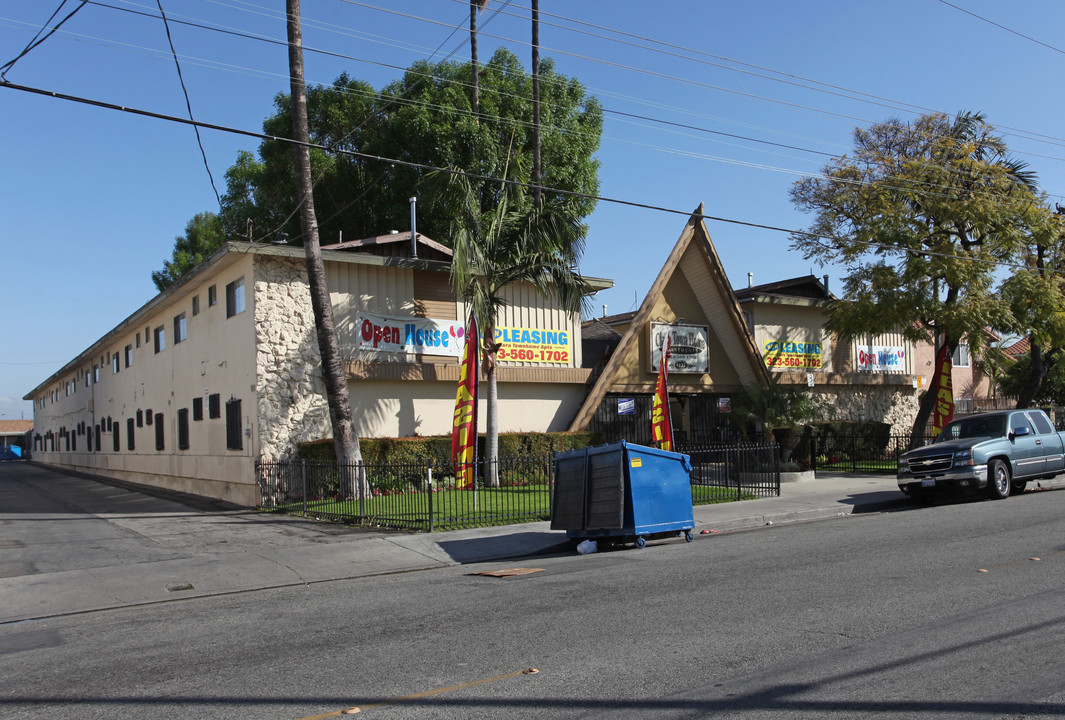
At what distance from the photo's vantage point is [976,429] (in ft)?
60.5

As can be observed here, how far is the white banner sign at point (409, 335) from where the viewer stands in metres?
21.4

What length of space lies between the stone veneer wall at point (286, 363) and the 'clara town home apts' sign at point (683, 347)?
1005 centimetres

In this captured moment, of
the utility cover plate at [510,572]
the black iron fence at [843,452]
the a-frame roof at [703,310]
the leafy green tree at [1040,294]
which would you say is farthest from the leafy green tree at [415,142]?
the utility cover plate at [510,572]

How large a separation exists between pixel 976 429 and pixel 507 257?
1138cm

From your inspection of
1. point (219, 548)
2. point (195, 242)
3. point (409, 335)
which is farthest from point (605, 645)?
point (195, 242)

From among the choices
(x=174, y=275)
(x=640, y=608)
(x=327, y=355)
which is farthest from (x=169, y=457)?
(x=174, y=275)

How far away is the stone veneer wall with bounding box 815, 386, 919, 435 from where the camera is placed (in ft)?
102

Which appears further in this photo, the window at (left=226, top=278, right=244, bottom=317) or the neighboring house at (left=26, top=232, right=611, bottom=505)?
the window at (left=226, top=278, right=244, bottom=317)

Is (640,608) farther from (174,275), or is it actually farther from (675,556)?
(174,275)

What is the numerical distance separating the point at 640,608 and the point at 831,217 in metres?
22.3

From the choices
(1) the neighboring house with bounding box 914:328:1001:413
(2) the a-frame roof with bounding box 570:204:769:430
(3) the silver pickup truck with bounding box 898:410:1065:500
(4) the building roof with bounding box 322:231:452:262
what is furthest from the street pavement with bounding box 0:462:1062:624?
(1) the neighboring house with bounding box 914:328:1001:413

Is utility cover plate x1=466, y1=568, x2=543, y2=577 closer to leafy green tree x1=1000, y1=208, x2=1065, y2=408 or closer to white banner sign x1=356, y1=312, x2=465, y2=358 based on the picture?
white banner sign x1=356, y1=312, x2=465, y2=358

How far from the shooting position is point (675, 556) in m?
11.5

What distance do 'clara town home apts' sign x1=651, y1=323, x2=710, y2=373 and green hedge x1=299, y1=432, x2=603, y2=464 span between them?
3894 mm
